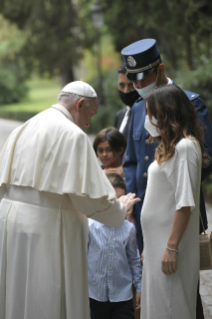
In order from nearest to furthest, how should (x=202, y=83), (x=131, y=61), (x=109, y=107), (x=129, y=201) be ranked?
(x=129, y=201)
(x=131, y=61)
(x=202, y=83)
(x=109, y=107)

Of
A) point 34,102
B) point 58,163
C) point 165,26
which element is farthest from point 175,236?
point 34,102

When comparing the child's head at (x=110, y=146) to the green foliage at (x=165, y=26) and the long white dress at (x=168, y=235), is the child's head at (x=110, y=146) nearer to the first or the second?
the long white dress at (x=168, y=235)

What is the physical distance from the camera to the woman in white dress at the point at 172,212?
9.31 feet

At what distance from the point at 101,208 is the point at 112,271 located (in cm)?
74

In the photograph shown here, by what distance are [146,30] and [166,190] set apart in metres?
14.5

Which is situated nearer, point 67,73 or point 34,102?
point 67,73

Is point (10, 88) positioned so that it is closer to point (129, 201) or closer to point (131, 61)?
point (131, 61)

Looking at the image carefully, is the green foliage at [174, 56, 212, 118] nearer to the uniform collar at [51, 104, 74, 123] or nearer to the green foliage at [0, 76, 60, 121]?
the uniform collar at [51, 104, 74, 123]

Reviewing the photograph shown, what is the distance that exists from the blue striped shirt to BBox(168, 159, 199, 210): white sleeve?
2.67 ft

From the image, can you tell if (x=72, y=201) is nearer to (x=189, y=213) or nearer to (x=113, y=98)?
(x=189, y=213)

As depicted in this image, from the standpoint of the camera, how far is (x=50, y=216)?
284cm

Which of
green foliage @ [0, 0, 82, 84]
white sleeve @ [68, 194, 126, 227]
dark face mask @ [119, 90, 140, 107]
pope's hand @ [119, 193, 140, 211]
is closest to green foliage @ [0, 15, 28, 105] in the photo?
green foliage @ [0, 0, 82, 84]

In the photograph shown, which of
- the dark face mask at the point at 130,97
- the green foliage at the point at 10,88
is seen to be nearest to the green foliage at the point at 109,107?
the dark face mask at the point at 130,97

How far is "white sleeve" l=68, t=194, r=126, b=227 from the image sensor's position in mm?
2816
